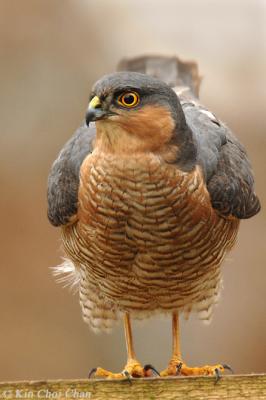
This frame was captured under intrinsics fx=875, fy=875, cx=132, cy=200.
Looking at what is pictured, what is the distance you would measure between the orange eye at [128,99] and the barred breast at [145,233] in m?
0.24

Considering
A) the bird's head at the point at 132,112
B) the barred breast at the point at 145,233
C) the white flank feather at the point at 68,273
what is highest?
the bird's head at the point at 132,112

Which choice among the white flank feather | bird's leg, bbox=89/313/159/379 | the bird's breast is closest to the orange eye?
the bird's breast

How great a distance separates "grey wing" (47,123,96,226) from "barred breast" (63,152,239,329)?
0.08 m

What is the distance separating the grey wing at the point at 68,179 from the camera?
435cm

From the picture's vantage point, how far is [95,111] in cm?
368

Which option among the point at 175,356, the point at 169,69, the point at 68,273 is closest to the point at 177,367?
the point at 175,356

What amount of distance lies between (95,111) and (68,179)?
805 mm

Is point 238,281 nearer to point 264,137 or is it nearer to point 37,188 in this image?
point 264,137

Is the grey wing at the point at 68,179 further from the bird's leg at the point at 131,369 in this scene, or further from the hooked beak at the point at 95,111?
the bird's leg at the point at 131,369

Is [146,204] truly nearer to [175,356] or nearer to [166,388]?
[166,388]

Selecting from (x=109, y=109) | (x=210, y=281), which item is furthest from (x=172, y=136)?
(x=210, y=281)

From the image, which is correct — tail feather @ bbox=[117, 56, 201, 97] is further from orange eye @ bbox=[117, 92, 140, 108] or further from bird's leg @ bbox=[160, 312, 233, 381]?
orange eye @ bbox=[117, 92, 140, 108]

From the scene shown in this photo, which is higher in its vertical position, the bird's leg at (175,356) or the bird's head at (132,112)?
the bird's head at (132,112)

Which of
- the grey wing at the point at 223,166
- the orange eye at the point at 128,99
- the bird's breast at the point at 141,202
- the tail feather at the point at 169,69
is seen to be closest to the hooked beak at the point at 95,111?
the orange eye at the point at 128,99
